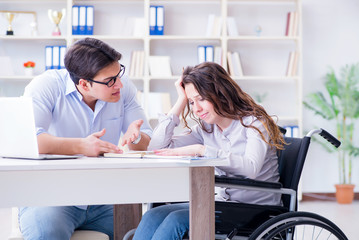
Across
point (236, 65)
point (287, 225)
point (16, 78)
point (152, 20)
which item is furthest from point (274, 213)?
point (16, 78)

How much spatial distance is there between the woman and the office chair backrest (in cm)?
4

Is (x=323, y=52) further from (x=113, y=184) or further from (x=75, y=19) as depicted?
(x=113, y=184)

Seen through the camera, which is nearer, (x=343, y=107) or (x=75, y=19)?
(x=75, y=19)

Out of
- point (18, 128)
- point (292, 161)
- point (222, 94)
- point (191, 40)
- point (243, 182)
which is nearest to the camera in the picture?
point (18, 128)

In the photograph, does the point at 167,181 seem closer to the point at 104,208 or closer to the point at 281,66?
the point at 104,208

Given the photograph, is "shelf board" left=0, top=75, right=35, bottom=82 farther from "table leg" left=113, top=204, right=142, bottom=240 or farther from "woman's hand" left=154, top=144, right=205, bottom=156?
"woman's hand" left=154, top=144, right=205, bottom=156

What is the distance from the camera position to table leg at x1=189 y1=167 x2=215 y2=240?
1504 millimetres

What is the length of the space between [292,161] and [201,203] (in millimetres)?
624

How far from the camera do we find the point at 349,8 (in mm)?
5445

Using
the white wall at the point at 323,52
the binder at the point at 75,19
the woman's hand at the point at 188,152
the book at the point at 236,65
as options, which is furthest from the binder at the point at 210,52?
the woman's hand at the point at 188,152

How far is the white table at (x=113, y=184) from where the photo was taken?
143 centimetres

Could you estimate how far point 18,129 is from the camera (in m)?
1.60

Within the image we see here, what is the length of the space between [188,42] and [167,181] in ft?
13.1

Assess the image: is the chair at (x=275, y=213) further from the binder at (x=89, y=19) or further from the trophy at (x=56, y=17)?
the trophy at (x=56, y=17)
